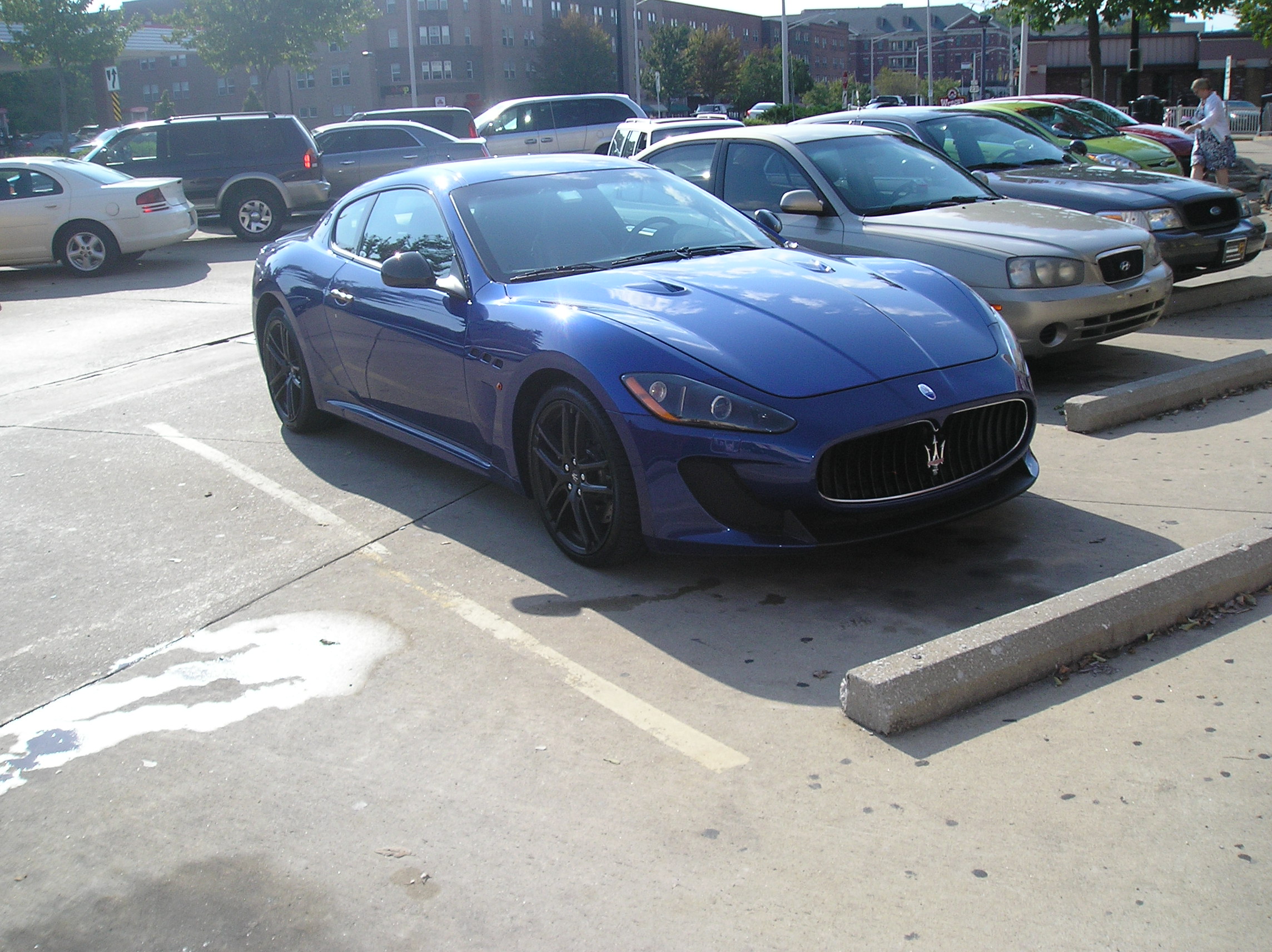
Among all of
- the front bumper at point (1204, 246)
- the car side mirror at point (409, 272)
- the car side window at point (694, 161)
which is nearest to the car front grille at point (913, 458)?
the car side mirror at point (409, 272)

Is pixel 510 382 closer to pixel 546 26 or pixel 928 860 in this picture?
pixel 928 860

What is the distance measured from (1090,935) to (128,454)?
236 inches

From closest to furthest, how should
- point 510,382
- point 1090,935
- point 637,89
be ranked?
1. point 1090,935
2. point 510,382
3. point 637,89

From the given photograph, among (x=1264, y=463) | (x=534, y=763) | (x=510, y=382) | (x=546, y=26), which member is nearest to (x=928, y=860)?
(x=534, y=763)

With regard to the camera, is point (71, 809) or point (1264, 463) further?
point (1264, 463)

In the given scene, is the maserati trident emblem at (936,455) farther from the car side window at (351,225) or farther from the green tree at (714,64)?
the green tree at (714,64)

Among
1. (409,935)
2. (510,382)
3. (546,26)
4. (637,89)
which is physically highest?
(546,26)

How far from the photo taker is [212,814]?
3.23 meters

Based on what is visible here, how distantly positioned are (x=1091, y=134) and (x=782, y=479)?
38.7ft

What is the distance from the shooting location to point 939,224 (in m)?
7.66

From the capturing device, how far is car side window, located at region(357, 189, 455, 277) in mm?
5535

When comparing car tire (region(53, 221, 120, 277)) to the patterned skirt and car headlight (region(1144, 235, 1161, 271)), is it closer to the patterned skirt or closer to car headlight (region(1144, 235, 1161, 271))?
car headlight (region(1144, 235, 1161, 271))

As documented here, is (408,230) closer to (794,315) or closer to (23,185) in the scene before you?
(794,315)

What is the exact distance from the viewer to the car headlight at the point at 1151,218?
8945mm
